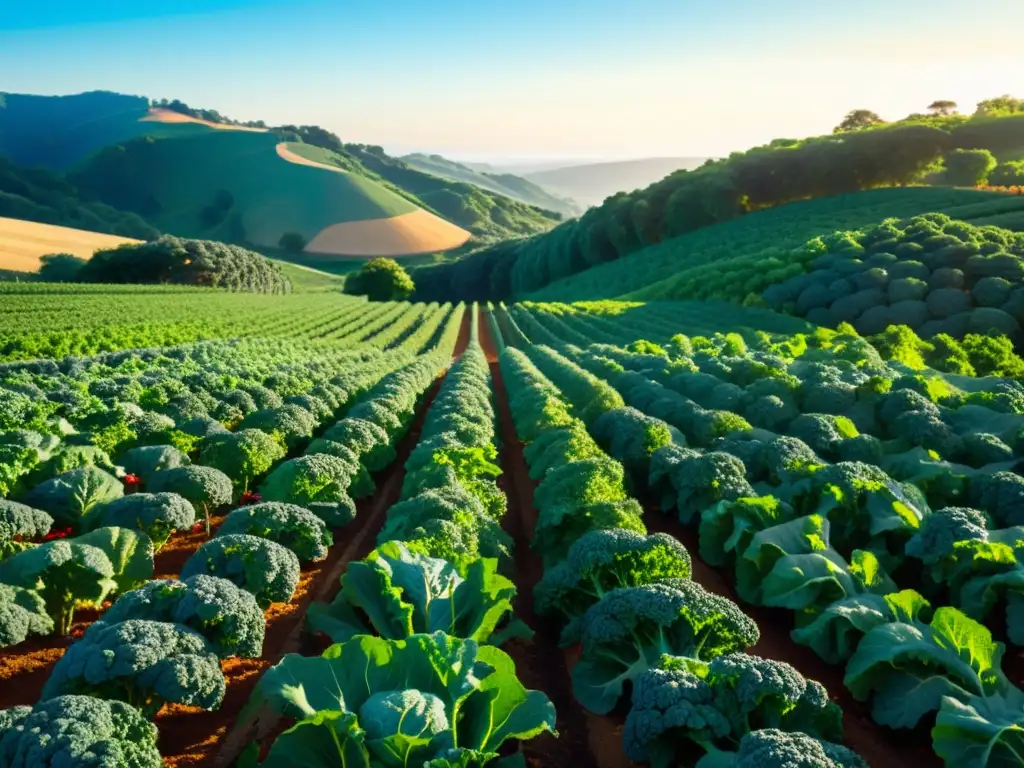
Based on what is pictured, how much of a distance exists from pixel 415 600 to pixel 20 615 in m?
3.56

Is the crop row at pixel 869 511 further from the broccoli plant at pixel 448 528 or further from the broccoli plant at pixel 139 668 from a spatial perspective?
the broccoli plant at pixel 139 668

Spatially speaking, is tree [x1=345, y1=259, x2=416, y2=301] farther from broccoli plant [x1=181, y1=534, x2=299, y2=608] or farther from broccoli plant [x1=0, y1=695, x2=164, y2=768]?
broccoli plant [x1=0, y1=695, x2=164, y2=768]

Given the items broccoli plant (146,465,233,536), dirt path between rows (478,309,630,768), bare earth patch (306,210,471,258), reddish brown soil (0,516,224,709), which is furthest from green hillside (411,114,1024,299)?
bare earth patch (306,210,471,258)

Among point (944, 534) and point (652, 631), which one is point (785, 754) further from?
point (944, 534)

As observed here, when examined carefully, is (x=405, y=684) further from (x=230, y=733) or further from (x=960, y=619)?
(x=960, y=619)

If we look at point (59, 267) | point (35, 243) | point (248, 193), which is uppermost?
point (248, 193)

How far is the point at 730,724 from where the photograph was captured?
4980mm

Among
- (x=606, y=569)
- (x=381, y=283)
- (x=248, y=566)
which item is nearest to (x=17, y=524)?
(x=248, y=566)

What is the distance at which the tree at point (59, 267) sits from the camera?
7131cm

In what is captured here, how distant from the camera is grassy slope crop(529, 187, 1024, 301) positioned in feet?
150

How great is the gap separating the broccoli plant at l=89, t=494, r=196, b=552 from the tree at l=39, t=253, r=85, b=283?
7438 centimetres

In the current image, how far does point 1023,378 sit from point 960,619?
18.5m

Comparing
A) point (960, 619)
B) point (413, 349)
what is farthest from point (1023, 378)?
point (413, 349)

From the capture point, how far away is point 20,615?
20.8 feet
